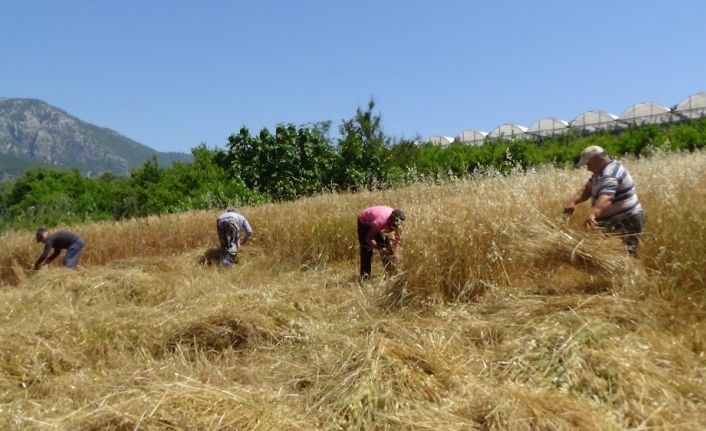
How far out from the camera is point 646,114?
Result: 46875 millimetres

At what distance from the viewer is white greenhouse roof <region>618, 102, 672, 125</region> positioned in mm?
45125

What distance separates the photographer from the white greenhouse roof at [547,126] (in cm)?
5238

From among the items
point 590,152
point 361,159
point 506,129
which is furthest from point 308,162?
point 506,129

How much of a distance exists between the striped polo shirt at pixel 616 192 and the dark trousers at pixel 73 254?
929cm

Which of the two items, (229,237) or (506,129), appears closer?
(229,237)

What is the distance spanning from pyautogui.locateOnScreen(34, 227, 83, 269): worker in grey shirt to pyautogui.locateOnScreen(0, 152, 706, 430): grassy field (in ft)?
12.8

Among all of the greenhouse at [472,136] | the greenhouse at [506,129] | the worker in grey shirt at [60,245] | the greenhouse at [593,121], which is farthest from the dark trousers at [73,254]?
the greenhouse at [472,136]

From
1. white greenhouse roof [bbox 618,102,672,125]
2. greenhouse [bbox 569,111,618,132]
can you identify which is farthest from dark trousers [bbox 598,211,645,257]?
greenhouse [bbox 569,111,618,132]

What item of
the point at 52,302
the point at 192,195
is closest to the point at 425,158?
the point at 192,195

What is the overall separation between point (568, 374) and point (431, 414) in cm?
77

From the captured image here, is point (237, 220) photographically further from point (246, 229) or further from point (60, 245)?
point (60, 245)

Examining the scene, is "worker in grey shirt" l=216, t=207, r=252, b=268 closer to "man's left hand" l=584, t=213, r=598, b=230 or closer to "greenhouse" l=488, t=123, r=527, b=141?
"man's left hand" l=584, t=213, r=598, b=230

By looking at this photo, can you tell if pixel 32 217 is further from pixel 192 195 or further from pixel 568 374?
pixel 568 374

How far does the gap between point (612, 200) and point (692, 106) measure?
45844 millimetres
